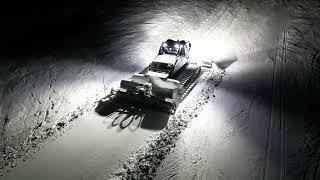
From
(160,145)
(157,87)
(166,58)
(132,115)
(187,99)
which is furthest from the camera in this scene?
(166,58)

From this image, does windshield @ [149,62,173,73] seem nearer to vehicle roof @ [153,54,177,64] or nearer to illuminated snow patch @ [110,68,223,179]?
vehicle roof @ [153,54,177,64]

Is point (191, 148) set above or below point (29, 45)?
below

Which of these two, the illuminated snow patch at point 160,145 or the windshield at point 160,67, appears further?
the windshield at point 160,67

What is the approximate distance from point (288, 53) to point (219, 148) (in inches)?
248

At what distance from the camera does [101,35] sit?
41.6 ft

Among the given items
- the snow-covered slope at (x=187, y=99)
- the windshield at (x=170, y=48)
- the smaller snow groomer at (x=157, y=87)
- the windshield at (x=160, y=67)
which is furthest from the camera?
the windshield at (x=170, y=48)

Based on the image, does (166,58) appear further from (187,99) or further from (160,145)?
(160,145)

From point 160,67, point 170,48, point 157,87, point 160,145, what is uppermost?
point 170,48

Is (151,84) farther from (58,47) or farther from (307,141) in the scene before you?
(58,47)

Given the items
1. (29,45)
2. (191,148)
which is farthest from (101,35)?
(191,148)

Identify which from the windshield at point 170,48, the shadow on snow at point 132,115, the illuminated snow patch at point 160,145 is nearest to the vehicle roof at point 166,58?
the windshield at point 170,48

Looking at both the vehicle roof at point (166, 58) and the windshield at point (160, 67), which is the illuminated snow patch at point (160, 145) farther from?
the vehicle roof at point (166, 58)

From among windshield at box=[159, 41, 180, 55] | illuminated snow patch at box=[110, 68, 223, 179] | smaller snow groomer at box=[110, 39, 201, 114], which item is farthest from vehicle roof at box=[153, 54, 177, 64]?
illuminated snow patch at box=[110, 68, 223, 179]

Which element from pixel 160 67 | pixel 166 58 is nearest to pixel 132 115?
pixel 160 67
